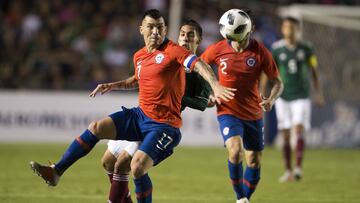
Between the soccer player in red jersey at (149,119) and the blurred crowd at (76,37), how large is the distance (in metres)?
11.4

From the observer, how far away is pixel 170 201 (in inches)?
397

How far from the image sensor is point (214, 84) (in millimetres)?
7383

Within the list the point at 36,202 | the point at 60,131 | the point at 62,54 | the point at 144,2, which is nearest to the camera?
the point at 36,202

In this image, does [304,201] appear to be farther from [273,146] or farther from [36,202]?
[273,146]

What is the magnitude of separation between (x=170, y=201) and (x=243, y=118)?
140 centimetres

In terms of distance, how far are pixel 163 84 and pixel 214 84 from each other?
946 mm

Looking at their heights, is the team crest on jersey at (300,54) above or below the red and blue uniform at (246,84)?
below

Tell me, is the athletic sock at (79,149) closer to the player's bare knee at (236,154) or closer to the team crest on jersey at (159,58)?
the team crest on jersey at (159,58)

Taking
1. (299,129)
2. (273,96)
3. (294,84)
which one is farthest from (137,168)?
(294,84)

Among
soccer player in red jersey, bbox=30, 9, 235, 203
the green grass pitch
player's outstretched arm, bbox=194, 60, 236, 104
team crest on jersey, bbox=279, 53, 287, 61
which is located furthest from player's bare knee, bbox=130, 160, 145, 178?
team crest on jersey, bbox=279, 53, 287, 61

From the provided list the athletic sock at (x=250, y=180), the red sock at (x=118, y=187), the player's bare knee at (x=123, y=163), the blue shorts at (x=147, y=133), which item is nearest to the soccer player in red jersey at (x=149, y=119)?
the blue shorts at (x=147, y=133)

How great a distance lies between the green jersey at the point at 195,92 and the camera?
9031 millimetres

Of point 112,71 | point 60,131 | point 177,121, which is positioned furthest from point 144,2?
point 177,121

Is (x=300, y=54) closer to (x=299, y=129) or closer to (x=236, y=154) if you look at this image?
(x=299, y=129)
